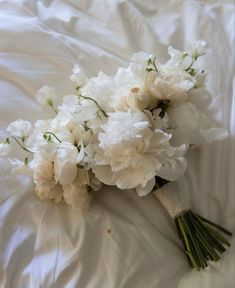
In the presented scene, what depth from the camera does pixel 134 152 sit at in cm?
71

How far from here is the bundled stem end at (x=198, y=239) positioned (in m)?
0.82

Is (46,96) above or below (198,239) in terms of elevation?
above

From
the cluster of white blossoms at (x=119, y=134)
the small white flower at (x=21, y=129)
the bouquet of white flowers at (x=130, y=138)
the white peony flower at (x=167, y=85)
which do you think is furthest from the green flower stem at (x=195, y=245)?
the small white flower at (x=21, y=129)

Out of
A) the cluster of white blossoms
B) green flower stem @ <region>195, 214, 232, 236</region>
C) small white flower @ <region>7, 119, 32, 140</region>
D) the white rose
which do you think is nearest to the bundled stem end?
green flower stem @ <region>195, 214, 232, 236</region>

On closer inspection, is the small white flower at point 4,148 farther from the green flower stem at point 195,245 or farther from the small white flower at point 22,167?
the green flower stem at point 195,245

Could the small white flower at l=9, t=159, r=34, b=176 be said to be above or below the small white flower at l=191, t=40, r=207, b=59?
below

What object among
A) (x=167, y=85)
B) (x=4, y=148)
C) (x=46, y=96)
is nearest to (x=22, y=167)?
(x=4, y=148)

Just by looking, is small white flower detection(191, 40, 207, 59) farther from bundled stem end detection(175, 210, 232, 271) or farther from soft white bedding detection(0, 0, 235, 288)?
bundled stem end detection(175, 210, 232, 271)

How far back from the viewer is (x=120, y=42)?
1.04 meters

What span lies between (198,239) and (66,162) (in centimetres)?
30

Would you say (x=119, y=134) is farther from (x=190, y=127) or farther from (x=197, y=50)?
(x=197, y=50)

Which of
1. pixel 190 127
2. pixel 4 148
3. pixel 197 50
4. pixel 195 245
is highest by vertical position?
pixel 197 50

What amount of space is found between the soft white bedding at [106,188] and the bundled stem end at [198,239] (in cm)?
2

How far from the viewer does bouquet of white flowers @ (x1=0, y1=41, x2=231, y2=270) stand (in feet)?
2.36
